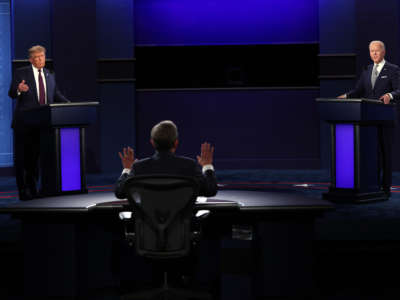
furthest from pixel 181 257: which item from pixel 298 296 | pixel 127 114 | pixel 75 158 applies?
pixel 127 114

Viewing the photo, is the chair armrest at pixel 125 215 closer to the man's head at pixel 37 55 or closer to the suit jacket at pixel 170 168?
the suit jacket at pixel 170 168

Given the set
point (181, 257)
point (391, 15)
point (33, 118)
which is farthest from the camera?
point (391, 15)

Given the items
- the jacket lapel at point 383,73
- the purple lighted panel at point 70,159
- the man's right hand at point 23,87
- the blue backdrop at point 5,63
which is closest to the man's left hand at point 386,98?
the jacket lapel at point 383,73

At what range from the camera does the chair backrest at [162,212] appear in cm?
336

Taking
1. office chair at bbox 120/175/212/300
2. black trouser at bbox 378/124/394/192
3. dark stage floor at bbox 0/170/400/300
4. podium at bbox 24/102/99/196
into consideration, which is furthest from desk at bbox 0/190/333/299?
black trouser at bbox 378/124/394/192

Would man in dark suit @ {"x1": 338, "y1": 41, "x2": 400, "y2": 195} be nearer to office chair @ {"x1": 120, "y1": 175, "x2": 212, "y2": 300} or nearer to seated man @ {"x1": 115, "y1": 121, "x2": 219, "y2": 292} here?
seated man @ {"x1": 115, "y1": 121, "x2": 219, "y2": 292}

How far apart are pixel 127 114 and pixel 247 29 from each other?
190cm

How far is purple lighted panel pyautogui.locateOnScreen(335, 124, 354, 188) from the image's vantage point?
6.27 m

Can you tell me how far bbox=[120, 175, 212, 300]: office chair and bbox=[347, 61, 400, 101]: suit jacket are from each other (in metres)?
3.42

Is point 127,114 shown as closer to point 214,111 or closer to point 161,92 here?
point 161,92

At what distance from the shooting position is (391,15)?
28.9 ft

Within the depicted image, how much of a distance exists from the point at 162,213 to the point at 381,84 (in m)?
3.65

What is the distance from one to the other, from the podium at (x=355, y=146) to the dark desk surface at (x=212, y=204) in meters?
1.98

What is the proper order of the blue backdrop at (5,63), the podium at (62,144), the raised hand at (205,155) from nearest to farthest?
the raised hand at (205,155)
the podium at (62,144)
the blue backdrop at (5,63)
